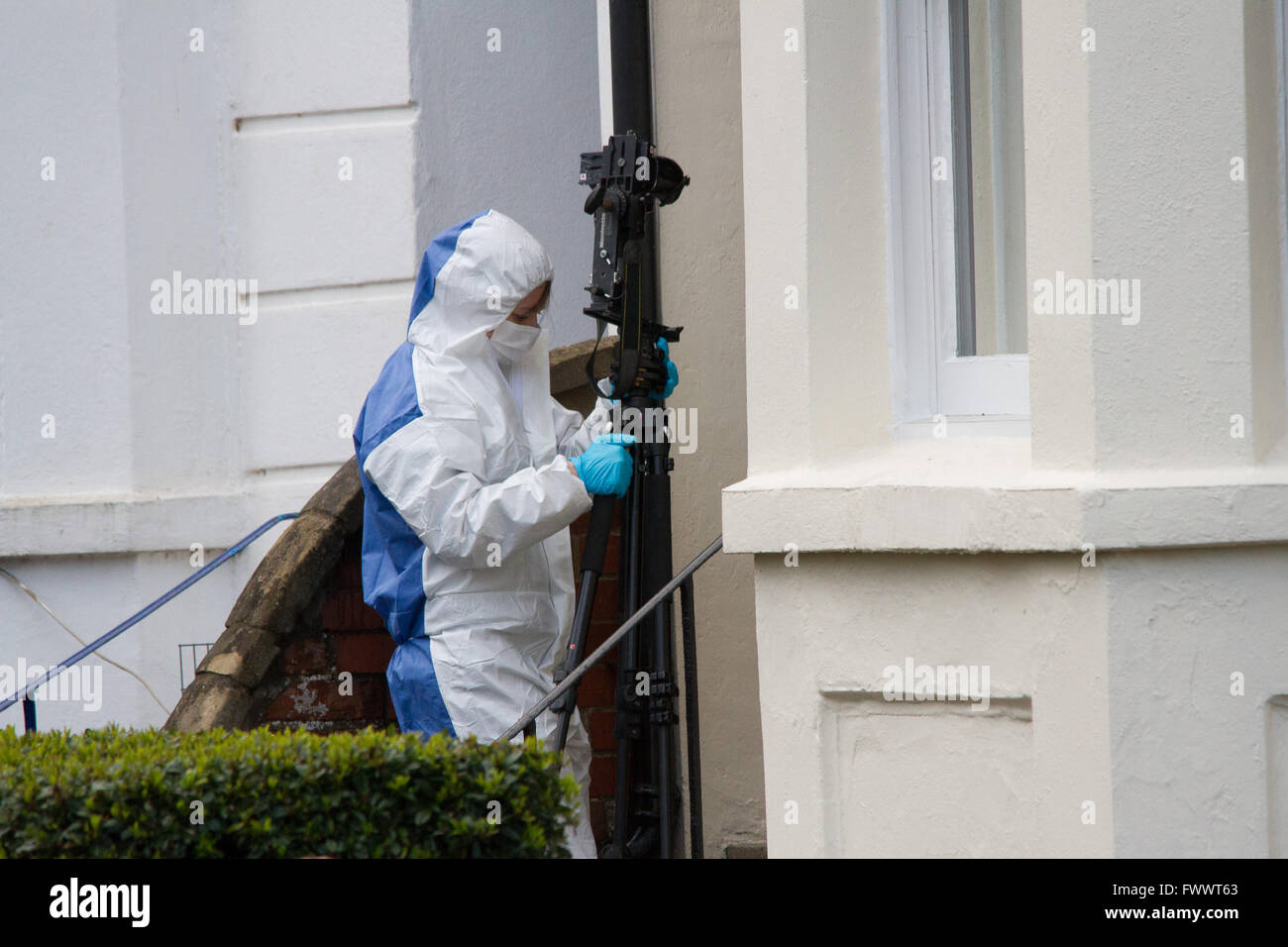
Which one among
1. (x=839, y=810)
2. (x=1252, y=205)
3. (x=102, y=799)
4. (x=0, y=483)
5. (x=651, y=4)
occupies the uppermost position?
(x=651, y=4)

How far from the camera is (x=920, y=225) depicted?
3.70 meters

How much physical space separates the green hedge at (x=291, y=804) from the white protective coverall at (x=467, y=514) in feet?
3.96

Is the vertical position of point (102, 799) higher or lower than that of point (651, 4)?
lower

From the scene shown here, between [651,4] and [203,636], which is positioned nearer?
[651,4]

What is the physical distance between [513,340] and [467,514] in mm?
618

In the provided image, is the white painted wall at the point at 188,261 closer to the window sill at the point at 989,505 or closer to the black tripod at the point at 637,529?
the black tripod at the point at 637,529

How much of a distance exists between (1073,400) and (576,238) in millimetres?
3182

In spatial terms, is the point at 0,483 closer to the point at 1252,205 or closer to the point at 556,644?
the point at 556,644

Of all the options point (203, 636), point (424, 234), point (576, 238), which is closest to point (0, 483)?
point (203, 636)

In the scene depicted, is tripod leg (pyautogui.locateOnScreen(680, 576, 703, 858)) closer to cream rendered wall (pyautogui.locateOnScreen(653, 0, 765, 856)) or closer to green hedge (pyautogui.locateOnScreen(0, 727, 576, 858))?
cream rendered wall (pyautogui.locateOnScreen(653, 0, 765, 856))

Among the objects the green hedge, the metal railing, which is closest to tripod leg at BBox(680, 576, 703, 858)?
→ the green hedge

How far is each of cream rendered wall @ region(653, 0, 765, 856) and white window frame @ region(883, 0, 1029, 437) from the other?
1.09 m

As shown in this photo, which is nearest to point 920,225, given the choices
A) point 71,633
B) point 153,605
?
point 153,605

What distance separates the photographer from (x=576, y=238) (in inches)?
239
